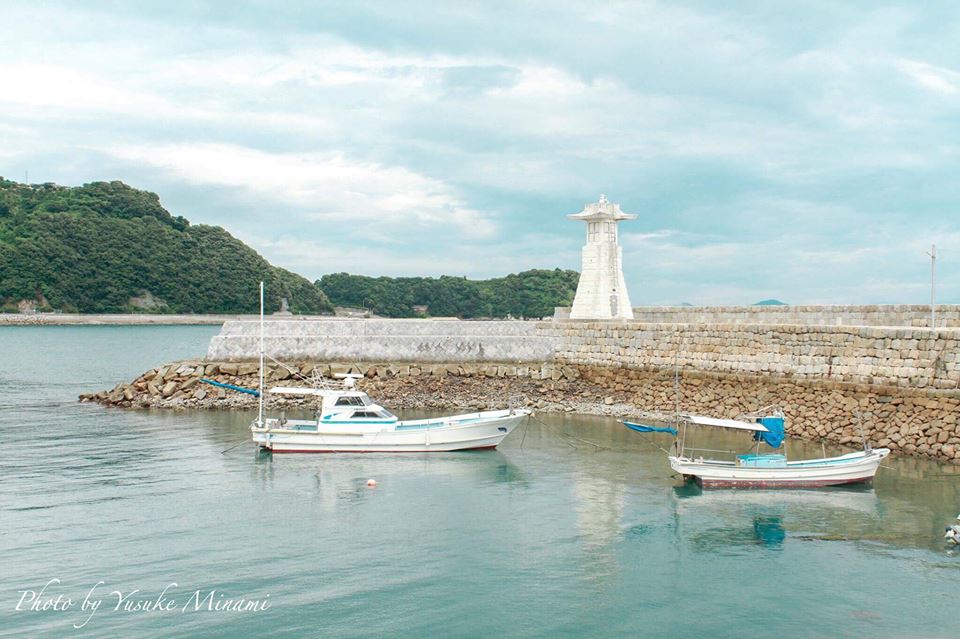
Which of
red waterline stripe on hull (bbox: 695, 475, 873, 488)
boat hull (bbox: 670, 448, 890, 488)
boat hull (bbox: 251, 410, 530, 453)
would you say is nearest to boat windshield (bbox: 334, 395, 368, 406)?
boat hull (bbox: 251, 410, 530, 453)

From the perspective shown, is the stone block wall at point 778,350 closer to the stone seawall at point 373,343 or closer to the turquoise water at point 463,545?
the stone seawall at point 373,343

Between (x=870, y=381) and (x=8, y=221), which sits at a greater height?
(x=8, y=221)

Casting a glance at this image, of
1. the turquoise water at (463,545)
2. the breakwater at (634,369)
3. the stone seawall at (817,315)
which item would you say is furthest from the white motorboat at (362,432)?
the stone seawall at (817,315)

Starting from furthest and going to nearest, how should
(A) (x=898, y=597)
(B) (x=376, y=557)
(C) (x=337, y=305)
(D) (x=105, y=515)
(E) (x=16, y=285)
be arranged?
(C) (x=337, y=305) → (E) (x=16, y=285) → (D) (x=105, y=515) → (B) (x=376, y=557) → (A) (x=898, y=597)

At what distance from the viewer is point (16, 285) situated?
367ft

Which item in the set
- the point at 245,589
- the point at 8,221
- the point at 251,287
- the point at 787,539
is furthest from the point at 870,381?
the point at 8,221

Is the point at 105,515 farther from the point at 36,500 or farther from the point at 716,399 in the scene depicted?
the point at 716,399

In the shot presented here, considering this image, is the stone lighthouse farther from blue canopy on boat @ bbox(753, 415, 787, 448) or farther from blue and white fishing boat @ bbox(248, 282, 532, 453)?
blue canopy on boat @ bbox(753, 415, 787, 448)

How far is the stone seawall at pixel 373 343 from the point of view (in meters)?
36.1

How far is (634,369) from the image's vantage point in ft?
110

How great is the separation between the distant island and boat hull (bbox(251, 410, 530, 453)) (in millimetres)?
74555

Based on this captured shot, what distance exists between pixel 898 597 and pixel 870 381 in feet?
42.1

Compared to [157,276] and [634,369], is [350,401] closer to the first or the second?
[634,369]

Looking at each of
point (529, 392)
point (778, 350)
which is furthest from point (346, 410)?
point (778, 350)
